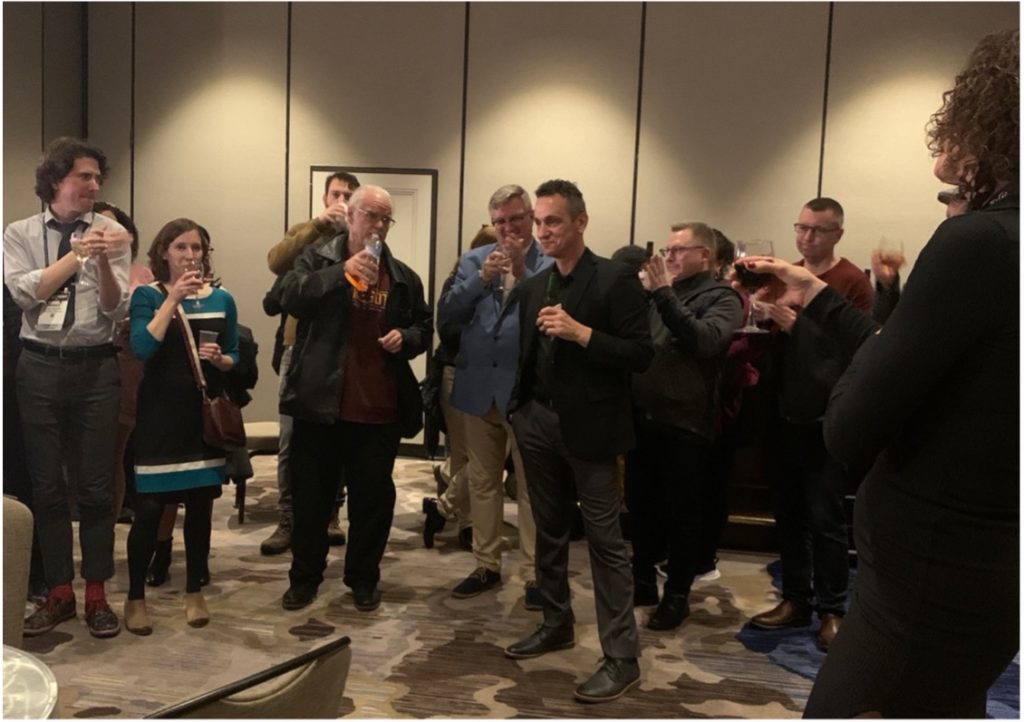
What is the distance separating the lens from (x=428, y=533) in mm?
4309

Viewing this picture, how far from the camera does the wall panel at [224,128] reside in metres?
6.34

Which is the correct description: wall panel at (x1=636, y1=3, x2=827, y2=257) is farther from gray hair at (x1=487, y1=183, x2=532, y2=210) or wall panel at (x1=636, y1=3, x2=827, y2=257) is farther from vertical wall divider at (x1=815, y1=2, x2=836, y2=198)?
gray hair at (x1=487, y1=183, x2=532, y2=210)

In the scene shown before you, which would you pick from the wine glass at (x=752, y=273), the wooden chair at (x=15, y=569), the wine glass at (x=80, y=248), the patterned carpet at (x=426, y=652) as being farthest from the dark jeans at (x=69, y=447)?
the wine glass at (x=752, y=273)

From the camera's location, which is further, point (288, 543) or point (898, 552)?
point (288, 543)

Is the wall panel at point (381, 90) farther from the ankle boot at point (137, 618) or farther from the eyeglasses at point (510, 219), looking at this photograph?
the ankle boot at point (137, 618)

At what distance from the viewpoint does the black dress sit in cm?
112

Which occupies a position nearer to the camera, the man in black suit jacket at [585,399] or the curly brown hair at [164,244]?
the man in black suit jacket at [585,399]

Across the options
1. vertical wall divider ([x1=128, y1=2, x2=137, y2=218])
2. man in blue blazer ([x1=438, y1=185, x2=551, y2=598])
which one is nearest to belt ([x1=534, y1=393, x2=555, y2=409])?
man in blue blazer ([x1=438, y1=185, x2=551, y2=598])

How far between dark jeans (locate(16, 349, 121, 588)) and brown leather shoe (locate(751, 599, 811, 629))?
2410 millimetres

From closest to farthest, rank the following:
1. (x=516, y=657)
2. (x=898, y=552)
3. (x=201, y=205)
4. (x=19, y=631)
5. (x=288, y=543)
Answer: (x=898, y=552) < (x=19, y=631) < (x=516, y=657) < (x=288, y=543) < (x=201, y=205)

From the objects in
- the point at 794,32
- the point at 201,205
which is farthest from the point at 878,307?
the point at 201,205

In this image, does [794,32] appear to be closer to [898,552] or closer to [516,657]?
[516,657]

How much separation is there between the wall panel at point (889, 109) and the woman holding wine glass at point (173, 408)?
4.12m

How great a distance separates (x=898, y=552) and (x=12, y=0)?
20.2 feet
